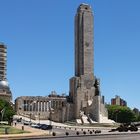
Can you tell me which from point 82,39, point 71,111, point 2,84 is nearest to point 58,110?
point 71,111

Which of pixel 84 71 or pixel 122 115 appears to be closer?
pixel 84 71

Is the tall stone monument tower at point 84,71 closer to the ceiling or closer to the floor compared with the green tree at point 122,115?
closer to the ceiling

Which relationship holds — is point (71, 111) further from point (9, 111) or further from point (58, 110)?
point (9, 111)

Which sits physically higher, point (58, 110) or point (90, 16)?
point (90, 16)

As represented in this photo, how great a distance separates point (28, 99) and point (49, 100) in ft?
28.7

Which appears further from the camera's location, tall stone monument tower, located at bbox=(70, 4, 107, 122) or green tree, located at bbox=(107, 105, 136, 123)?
green tree, located at bbox=(107, 105, 136, 123)

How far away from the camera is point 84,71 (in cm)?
12875

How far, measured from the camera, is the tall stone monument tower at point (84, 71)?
125375 millimetres

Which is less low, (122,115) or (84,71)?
(84,71)

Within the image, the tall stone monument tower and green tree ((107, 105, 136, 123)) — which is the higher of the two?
the tall stone monument tower

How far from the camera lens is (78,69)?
428ft

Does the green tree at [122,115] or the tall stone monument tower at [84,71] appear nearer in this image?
the tall stone monument tower at [84,71]

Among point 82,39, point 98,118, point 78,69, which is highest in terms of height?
point 82,39

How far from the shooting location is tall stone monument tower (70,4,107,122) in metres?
125
